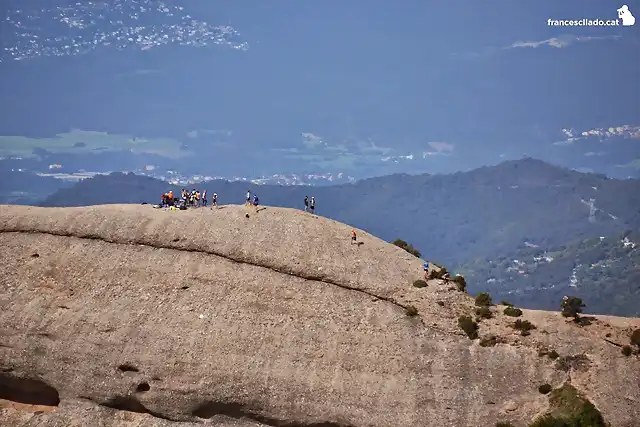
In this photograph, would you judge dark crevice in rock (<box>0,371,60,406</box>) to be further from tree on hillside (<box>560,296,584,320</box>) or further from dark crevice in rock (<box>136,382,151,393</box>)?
tree on hillside (<box>560,296,584,320</box>)

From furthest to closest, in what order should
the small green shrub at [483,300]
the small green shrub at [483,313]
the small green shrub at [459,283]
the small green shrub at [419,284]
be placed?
the small green shrub at [459,283] < the small green shrub at [483,300] < the small green shrub at [419,284] < the small green shrub at [483,313]

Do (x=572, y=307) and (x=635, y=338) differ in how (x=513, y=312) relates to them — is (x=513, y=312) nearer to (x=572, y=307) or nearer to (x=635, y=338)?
(x=572, y=307)

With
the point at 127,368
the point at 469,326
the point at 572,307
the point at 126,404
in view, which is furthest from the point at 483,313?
the point at 126,404

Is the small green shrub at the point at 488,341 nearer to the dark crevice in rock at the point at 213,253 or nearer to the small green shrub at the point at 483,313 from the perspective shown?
the small green shrub at the point at 483,313

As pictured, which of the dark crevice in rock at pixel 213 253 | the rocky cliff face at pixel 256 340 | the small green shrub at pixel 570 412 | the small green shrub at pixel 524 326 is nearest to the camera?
the small green shrub at pixel 570 412

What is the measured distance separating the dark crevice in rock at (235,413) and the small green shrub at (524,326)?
14.5 metres

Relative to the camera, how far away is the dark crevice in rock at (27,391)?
156ft

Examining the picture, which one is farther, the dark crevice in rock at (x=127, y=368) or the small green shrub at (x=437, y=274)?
the small green shrub at (x=437, y=274)

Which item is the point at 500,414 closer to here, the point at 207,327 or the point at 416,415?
the point at 416,415

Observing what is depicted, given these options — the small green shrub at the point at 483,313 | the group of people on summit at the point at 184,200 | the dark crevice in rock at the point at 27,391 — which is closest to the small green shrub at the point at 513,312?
the small green shrub at the point at 483,313

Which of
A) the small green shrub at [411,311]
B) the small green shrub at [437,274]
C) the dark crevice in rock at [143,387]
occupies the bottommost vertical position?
the dark crevice in rock at [143,387]

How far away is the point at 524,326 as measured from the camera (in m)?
48.9

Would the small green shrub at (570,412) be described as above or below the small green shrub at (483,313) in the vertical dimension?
below

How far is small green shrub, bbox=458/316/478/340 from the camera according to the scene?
48375 mm
